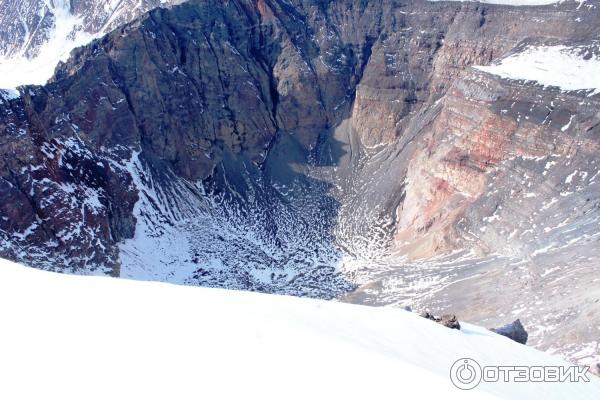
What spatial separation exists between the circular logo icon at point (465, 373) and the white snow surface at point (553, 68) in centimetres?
4311

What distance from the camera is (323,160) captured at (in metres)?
65.7

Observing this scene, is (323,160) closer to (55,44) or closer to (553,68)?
(553,68)

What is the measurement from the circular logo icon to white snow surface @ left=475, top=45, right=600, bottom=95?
4311 centimetres

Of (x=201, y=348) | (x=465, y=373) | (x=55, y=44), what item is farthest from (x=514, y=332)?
(x=55, y=44)

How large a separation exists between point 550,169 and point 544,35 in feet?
60.9

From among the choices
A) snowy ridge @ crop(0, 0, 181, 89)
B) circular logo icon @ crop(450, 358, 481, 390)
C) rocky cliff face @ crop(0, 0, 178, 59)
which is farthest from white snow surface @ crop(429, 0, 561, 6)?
rocky cliff face @ crop(0, 0, 178, 59)

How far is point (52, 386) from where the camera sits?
6.34 metres

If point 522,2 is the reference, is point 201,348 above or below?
above

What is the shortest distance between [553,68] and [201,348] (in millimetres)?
50578

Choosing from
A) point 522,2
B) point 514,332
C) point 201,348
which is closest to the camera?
point 201,348

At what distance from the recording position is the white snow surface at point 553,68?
4731 centimetres

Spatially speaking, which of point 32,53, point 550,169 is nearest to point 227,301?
point 550,169

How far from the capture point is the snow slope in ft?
21.4

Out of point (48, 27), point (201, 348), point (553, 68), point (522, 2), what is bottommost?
point (48, 27)
